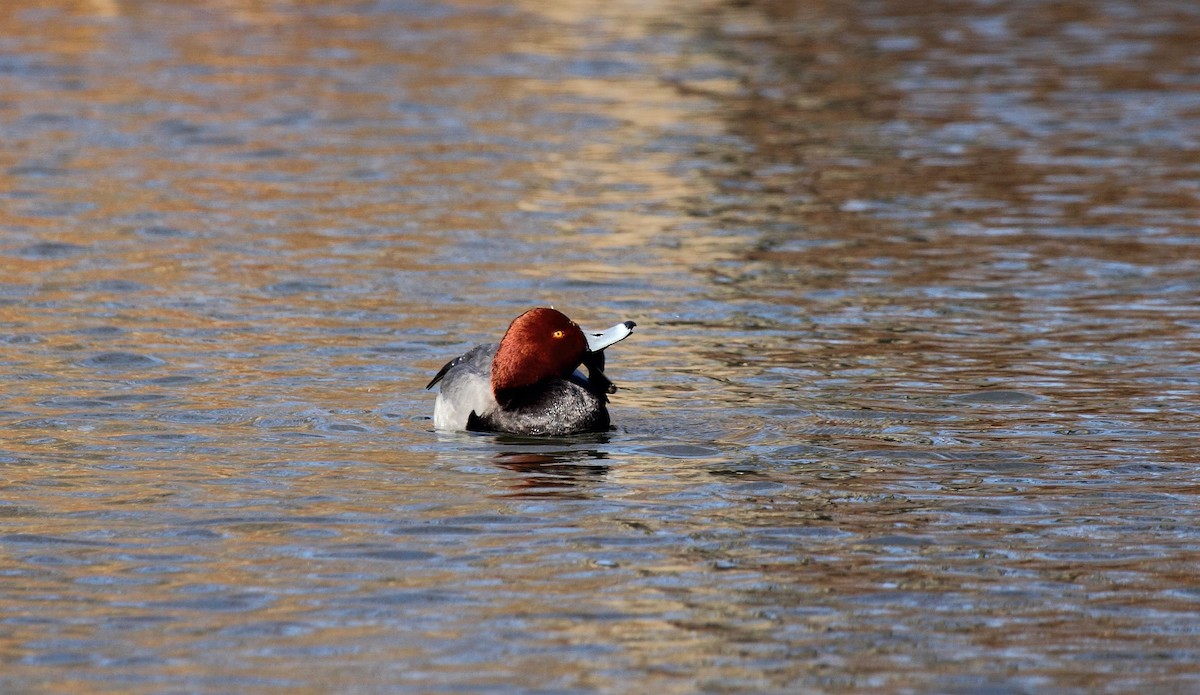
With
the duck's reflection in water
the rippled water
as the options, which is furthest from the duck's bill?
the duck's reflection in water

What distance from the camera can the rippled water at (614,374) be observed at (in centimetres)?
783

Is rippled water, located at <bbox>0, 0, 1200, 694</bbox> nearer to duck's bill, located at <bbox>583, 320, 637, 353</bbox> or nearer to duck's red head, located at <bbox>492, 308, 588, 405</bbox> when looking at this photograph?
duck's red head, located at <bbox>492, 308, 588, 405</bbox>

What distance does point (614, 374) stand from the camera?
509 inches

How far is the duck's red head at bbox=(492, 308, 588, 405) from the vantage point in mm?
11094

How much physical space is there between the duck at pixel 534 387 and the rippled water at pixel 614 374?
0.48 feet

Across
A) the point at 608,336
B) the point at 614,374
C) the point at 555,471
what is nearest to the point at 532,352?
the point at 608,336

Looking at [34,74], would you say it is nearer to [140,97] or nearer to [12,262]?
[140,97]

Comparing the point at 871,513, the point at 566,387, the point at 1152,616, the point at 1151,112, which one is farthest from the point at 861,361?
the point at 1151,112

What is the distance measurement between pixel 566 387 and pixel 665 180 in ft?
29.6

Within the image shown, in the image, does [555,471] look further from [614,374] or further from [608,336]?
[614,374]

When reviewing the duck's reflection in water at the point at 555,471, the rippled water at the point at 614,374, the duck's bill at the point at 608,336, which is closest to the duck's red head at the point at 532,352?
the duck's bill at the point at 608,336

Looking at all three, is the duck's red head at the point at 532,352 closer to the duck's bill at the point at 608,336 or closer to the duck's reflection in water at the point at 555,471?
the duck's bill at the point at 608,336

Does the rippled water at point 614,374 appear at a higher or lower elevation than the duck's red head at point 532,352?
lower

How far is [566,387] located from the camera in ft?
36.8
